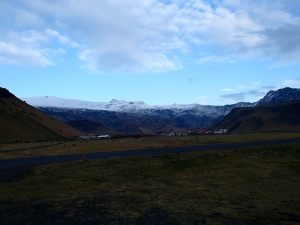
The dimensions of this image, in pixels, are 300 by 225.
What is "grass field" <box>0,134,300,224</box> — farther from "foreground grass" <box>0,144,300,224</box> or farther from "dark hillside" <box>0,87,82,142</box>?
"dark hillside" <box>0,87,82,142</box>

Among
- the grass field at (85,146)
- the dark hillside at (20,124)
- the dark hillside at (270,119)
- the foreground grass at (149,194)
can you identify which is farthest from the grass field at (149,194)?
the dark hillside at (270,119)

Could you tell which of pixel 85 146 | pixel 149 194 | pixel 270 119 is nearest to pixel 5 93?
pixel 85 146

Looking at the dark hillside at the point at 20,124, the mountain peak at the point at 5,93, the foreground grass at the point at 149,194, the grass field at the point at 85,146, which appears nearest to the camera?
the foreground grass at the point at 149,194

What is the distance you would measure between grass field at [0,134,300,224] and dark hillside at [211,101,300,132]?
15755cm

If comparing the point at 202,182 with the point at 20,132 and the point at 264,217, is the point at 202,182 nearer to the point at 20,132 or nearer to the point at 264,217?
the point at 264,217

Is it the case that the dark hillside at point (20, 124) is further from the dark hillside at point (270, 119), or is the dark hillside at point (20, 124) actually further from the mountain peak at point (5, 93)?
the dark hillside at point (270, 119)

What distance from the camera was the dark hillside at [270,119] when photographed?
171 metres

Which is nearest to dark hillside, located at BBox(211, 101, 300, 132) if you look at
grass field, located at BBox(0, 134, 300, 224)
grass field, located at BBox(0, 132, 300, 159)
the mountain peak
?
grass field, located at BBox(0, 132, 300, 159)

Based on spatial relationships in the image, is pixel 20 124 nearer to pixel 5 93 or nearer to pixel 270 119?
pixel 5 93

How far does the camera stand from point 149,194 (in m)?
15.1

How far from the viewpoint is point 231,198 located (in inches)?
556

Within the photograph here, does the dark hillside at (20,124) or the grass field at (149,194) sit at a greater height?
the dark hillside at (20,124)

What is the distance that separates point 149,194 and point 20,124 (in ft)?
300

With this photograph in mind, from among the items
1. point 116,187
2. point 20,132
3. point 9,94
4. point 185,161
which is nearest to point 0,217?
point 116,187
